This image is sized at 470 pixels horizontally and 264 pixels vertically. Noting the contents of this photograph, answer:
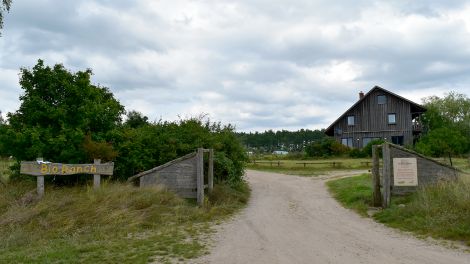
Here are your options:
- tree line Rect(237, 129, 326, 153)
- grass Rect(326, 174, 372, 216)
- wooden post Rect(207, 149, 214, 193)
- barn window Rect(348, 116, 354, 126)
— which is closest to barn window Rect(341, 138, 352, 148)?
barn window Rect(348, 116, 354, 126)

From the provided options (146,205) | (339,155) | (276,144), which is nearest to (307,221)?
(146,205)

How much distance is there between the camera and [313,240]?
9.32m

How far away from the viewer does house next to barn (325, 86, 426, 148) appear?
159 ft

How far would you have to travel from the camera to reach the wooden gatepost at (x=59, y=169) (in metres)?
11.8

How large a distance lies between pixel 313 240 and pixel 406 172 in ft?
19.3

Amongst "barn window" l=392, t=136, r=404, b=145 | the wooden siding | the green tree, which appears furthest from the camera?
"barn window" l=392, t=136, r=404, b=145

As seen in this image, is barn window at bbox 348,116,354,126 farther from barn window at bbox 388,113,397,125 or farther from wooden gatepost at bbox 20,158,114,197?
wooden gatepost at bbox 20,158,114,197

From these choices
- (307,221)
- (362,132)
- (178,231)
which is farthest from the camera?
(362,132)

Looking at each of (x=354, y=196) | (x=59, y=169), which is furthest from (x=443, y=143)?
(x=59, y=169)

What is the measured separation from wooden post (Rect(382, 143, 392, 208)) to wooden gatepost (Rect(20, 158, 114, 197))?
8521mm

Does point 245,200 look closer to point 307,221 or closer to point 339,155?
point 307,221

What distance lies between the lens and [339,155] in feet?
151

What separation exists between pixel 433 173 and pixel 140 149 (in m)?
9.77

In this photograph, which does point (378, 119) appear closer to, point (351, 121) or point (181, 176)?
point (351, 121)
